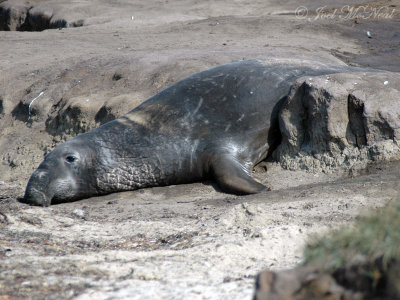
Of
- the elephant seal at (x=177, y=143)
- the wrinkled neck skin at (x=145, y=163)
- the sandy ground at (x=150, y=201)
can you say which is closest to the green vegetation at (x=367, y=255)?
the sandy ground at (x=150, y=201)

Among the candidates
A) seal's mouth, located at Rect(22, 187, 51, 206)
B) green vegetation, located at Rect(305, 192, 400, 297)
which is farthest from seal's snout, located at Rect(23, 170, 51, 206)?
green vegetation, located at Rect(305, 192, 400, 297)

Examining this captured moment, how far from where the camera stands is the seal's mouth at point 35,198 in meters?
5.23

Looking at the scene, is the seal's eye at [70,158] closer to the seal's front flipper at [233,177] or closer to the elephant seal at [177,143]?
the elephant seal at [177,143]

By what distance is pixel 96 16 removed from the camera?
626 inches

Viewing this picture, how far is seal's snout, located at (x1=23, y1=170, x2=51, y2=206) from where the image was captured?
17.2ft

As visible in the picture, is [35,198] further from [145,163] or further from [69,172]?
[145,163]

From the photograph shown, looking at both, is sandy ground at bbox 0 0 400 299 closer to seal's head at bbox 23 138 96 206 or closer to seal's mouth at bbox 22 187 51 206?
seal's mouth at bbox 22 187 51 206

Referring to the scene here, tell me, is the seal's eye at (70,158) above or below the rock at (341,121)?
below

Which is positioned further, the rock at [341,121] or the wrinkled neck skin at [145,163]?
the wrinkled neck skin at [145,163]

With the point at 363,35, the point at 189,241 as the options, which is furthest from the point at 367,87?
the point at 363,35

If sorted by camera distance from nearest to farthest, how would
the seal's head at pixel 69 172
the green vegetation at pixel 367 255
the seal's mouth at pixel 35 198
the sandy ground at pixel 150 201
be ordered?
the green vegetation at pixel 367 255
the sandy ground at pixel 150 201
the seal's mouth at pixel 35 198
the seal's head at pixel 69 172

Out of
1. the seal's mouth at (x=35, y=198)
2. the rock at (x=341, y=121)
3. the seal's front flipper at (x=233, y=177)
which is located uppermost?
the rock at (x=341, y=121)

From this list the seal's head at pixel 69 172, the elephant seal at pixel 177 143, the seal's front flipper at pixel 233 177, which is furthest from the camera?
the elephant seal at pixel 177 143

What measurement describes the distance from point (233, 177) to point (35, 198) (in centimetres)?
190
